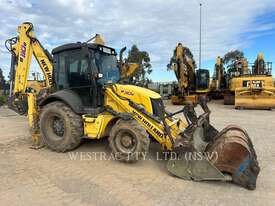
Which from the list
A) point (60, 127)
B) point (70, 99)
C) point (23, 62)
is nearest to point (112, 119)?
point (70, 99)

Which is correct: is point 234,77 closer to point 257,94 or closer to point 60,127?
point 257,94

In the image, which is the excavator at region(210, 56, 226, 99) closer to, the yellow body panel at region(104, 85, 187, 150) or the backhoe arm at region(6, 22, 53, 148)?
the backhoe arm at region(6, 22, 53, 148)

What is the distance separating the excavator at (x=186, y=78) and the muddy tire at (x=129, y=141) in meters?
13.3

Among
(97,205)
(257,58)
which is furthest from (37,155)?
(257,58)

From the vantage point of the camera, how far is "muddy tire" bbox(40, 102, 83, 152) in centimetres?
584

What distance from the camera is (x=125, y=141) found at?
205 inches

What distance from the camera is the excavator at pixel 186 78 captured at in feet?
60.7

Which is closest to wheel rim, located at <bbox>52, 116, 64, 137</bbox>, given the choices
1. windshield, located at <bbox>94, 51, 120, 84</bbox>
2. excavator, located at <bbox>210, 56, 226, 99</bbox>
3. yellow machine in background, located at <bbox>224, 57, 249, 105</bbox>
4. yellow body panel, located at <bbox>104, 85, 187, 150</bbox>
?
yellow body panel, located at <bbox>104, 85, 187, 150</bbox>

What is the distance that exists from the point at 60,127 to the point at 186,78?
1439 centimetres

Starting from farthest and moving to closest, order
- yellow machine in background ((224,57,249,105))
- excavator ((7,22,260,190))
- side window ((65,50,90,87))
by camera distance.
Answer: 1. yellow machine in background ((224,57,249,105))
2. side window ((65,50,90,87))
3. excavator ((7,22,260,190))

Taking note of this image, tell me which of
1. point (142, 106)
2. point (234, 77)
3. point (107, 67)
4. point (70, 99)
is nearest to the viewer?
point (142, 106)

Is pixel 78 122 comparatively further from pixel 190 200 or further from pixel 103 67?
pixel 190 200

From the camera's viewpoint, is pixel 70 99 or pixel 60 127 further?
pixel 60 127

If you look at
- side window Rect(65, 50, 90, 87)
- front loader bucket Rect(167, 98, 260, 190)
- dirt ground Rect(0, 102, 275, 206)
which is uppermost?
side window Rect(65, 50, 90, 87)
